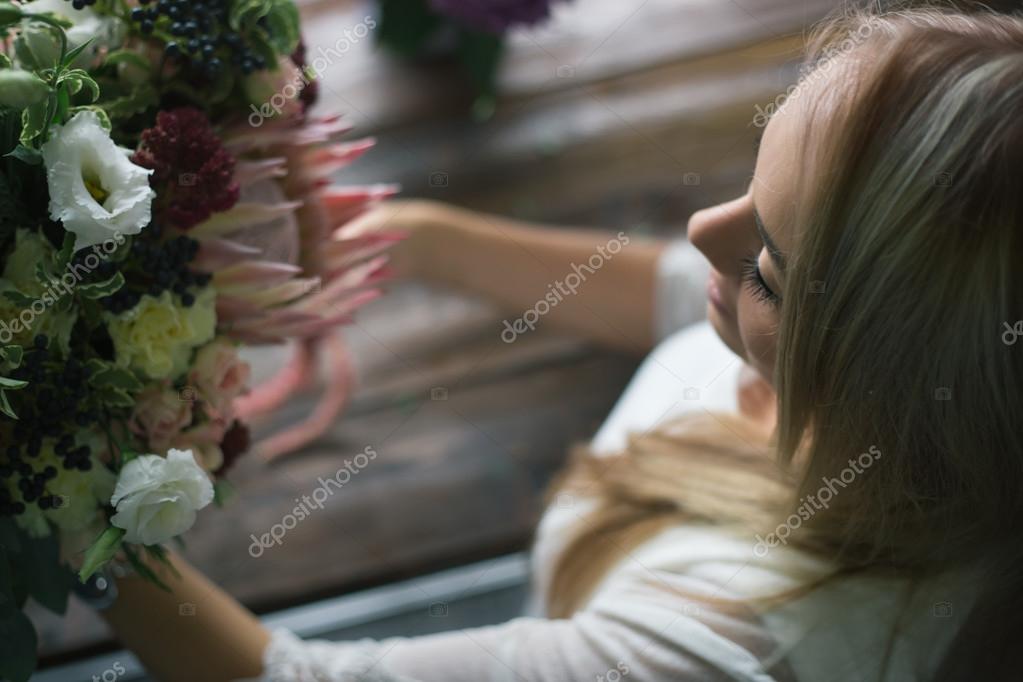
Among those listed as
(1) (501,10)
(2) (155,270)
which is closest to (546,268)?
(1) (501,10)

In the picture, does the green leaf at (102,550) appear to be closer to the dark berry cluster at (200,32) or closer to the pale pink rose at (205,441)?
the pale pink rose at (205,441)

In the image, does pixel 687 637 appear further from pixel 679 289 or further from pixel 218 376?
pixel 679 289

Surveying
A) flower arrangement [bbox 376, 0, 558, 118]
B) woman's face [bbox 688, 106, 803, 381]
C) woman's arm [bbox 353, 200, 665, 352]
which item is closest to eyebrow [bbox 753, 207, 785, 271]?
woman's face [bbox 688, 106, 803, 381]

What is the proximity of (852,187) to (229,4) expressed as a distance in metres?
0.35

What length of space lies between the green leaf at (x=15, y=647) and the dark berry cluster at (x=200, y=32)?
0.99ft

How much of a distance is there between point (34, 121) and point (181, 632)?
0.34 m

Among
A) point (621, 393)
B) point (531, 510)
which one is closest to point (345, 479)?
point (531, 510)

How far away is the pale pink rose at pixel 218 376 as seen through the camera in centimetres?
52

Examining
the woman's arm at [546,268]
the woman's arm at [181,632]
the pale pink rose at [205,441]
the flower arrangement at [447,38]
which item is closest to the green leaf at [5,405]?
the pale pink rose at [205,441]

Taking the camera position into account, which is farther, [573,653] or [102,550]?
[573,653]

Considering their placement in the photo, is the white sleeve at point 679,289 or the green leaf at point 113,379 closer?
the green leaf at point 113,379

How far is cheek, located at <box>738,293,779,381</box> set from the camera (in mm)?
536

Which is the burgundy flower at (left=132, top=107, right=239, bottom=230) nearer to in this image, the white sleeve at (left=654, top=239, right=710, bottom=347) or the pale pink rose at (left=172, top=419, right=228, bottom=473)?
the pale pink rose at (left=172, top=419, right=228, bottom=473)

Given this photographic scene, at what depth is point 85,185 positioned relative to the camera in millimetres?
445
